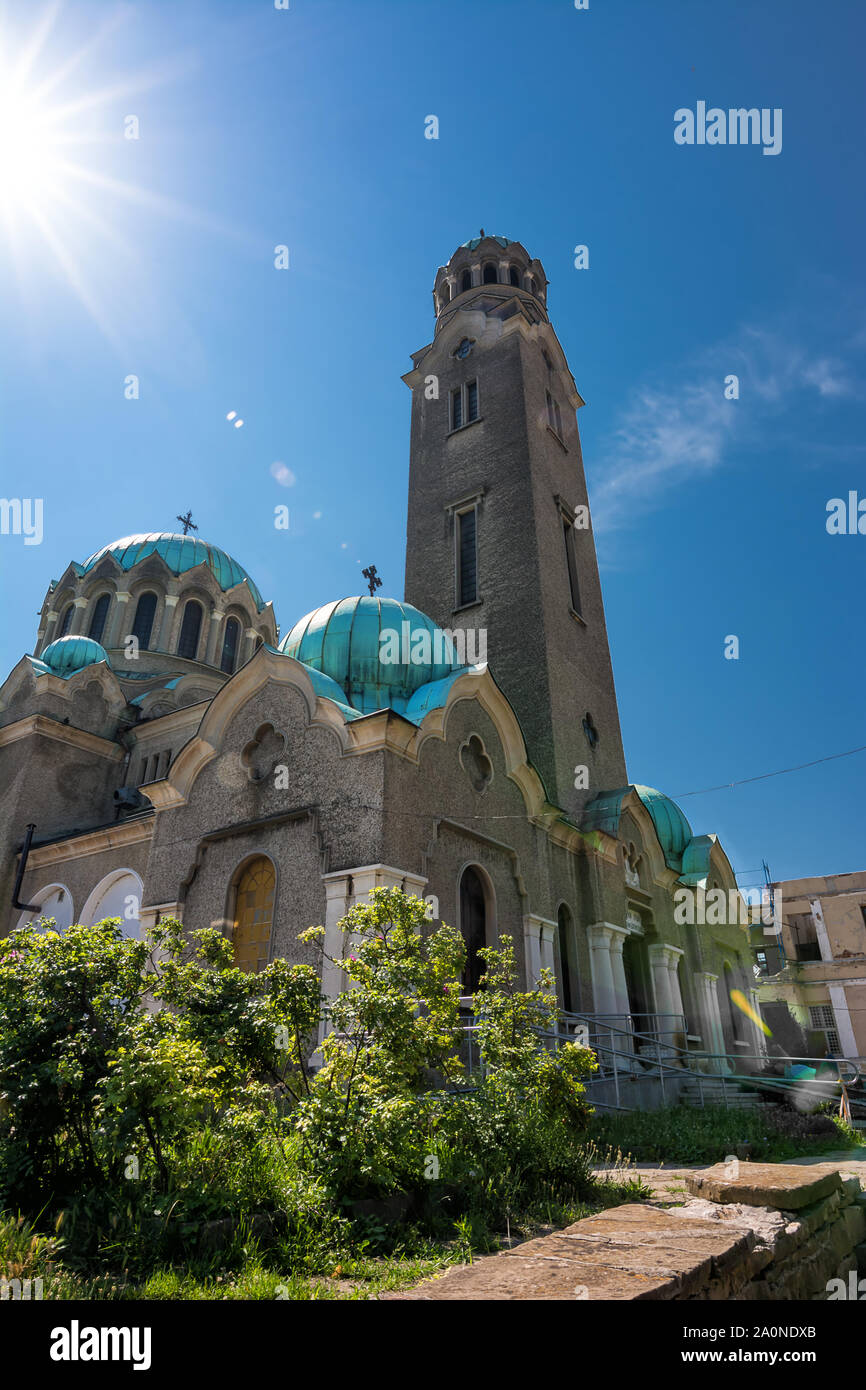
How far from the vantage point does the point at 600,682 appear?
61.8ft

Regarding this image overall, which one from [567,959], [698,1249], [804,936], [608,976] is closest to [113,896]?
[567,959]

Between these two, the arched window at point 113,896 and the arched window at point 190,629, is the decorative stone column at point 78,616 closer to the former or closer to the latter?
the arched window at point 190,629

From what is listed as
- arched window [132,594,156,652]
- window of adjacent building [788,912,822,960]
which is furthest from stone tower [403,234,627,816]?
window of adjacent building [788,912,822,960]

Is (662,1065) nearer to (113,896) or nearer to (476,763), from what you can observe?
(476,763)

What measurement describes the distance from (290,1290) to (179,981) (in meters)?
3.21

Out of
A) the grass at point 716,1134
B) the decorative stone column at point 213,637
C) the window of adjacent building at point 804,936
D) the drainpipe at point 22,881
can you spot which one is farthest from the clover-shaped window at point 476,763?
the window of adjacent building at point 804,936

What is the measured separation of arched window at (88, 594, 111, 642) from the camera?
25.0 m

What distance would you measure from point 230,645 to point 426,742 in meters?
16.6

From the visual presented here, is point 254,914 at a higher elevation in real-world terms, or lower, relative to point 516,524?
lower

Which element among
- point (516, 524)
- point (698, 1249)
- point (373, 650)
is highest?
point (516, 524)

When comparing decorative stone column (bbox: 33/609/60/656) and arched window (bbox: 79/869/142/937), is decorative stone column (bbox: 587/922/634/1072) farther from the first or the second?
decorative stone column (bbox: 33/609/60/656)

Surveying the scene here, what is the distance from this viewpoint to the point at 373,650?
43.0ft
